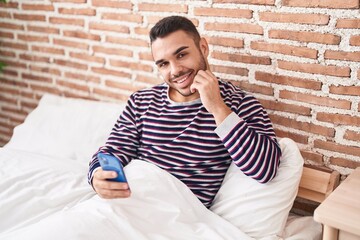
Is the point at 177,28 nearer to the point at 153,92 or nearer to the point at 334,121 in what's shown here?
the point at 153,92

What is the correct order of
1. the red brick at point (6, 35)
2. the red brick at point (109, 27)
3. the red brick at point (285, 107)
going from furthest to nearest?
the red brick at point (6, 35) < the red brick at point (109, 27) < the red brick at point (285, 107)

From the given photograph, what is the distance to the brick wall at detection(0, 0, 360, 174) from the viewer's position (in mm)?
1532

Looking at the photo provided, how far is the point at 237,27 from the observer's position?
5.74 feet

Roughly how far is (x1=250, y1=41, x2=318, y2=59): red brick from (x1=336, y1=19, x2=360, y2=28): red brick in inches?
5.0

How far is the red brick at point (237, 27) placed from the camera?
1.69m

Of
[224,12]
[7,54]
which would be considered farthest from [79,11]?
[224,12]

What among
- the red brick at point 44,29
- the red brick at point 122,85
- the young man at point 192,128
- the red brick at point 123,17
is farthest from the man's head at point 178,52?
the red brick at point 44,29

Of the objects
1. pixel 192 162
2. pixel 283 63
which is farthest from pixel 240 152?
pixel 283 63

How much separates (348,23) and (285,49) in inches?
9.9

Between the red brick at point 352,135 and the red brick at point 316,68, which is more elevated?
the red brick at point 316,68

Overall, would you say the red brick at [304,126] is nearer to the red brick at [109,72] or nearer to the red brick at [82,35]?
the red brick at [109,72]

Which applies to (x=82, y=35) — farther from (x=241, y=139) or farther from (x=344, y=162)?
(x=344, y=162)

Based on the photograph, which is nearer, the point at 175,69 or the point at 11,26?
the point at 175,69

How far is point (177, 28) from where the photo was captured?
1.57 m
